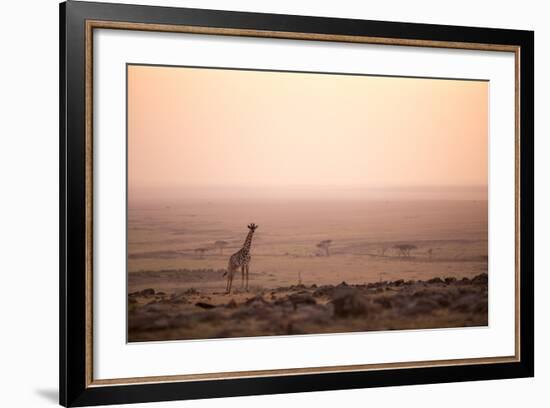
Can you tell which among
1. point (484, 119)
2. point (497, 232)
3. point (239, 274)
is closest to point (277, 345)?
point (239, 274)

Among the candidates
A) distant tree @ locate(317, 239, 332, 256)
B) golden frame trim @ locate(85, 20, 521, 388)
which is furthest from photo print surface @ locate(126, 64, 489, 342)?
golden frame trim @ locate(85, 20, 521, 388)

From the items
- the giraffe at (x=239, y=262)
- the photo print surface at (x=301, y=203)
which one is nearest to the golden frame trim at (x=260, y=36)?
the photo print surface at (x=301, y=203)

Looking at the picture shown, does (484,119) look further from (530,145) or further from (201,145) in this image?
(201,145)

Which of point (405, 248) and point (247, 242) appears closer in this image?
point (247, 242)

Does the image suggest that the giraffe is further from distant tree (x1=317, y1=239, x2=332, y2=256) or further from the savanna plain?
distant tree (x1=317, y1=239, x2=332, y2=256)

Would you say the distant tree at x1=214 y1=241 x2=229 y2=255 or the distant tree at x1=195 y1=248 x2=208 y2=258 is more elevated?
the distant tree at x1=214 y1=241 x2=229 y2=255

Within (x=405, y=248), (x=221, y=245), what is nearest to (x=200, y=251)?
(x=221, y=245)

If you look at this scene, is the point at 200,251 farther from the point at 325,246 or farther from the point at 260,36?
the point at 260,36
